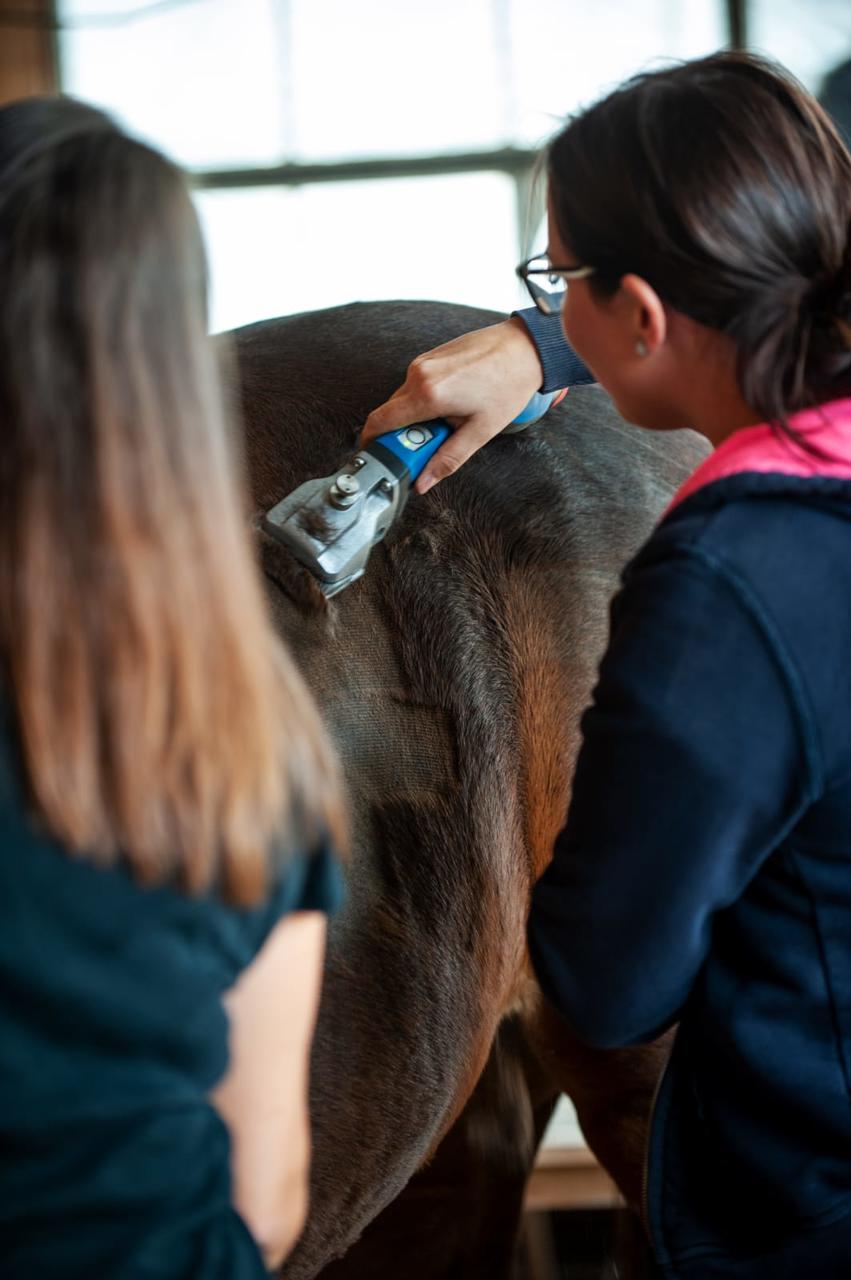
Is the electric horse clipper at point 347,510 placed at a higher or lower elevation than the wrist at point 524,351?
lower

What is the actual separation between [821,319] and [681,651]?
0.21 m

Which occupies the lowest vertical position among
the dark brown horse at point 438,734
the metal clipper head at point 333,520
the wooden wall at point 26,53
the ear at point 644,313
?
the dark brown horse at point 438,734

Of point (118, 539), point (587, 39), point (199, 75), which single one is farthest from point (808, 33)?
point (118, 539)

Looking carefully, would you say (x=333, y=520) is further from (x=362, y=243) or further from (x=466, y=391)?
(x=362, y=243)

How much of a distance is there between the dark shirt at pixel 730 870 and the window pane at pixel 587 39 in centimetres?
341

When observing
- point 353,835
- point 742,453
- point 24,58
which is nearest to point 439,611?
point 353,835

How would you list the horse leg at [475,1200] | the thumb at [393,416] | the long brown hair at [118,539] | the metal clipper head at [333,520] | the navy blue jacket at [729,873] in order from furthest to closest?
the horse leg at [475,1200]
the thumb at [393,416]
the metal clipper head at [333,520]
the navy blue jacket at [729,873]
the long brown hair at [118,539]

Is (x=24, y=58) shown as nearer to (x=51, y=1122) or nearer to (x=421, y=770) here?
(x=421, y=770)

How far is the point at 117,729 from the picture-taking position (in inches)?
21.5

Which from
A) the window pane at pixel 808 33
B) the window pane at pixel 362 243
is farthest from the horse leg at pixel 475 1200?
the window pane at pixel 808 33

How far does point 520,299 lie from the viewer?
3891 millimetres

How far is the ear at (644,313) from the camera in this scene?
77 centimetres

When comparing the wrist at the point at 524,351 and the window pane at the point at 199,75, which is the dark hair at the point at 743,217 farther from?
the window pane at the point at 199,75

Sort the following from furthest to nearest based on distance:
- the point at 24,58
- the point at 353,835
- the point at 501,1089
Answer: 1. the point at 24,58
2. the point at 501,1089
3. the point at 353,835
